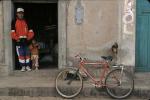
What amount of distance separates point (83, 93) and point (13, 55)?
2747mm

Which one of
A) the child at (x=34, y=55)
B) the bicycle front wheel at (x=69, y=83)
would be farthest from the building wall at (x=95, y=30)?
the bicycle front wheel at (x=69, y=83)

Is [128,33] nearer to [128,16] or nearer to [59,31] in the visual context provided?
[128,16]

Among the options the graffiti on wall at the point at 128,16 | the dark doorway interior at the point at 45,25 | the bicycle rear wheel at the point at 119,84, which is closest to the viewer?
the bicycle rear wheel at the point at 119,84

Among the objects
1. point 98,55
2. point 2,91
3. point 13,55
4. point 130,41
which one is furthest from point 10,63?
point 130,41

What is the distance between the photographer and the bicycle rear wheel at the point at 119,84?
411 inches

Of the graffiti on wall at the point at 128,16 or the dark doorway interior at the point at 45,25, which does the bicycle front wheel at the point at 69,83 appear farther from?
the dark doorway interior at the point at 45,25

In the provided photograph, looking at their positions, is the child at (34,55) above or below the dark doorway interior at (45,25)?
below

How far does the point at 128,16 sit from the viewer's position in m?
11.8

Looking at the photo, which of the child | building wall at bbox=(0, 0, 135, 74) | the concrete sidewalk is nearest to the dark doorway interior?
the child

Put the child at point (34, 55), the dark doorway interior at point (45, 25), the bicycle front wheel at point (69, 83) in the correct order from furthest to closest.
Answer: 1. the dark doorway interior at point (45, 25)
2. the child at point (34, 55)
3. the bicycle front wheel at point (69, 83)

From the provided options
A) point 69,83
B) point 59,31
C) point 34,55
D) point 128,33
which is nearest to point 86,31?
point 59,31

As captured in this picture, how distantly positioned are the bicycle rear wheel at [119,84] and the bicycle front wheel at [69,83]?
705 mm

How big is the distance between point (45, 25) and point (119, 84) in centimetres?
399

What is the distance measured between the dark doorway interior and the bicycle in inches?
110
